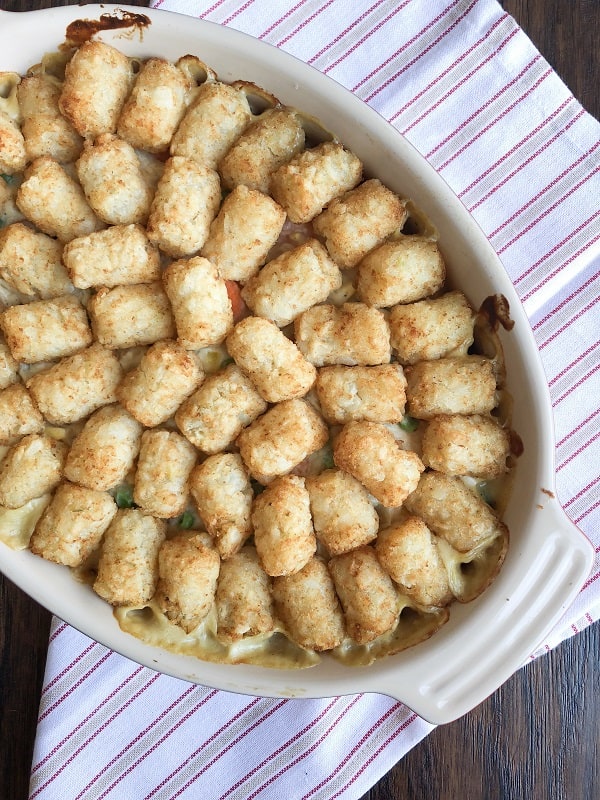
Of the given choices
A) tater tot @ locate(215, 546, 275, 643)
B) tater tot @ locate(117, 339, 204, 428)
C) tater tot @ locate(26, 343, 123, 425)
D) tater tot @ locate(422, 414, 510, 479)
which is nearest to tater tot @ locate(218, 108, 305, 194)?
tater tot @ locate(117, 339, 204, 428)

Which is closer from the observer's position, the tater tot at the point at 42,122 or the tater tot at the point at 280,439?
the tater tot at the point at 280,439

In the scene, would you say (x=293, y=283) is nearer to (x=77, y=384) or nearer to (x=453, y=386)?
(x=453, y=386)

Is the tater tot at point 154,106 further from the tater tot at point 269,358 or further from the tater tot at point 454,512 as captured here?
the tater tot at point 454,512

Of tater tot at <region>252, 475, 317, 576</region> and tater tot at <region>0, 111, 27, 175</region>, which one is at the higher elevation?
tater tot at <region>0, 111, 27, 175</region>

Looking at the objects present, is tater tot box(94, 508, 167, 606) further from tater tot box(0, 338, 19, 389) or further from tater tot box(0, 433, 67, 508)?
tater tot box(0, 338, 19, 389)

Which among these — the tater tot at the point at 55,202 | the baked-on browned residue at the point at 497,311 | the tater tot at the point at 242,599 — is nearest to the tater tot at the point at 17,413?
the tater tot at the point at 55,202

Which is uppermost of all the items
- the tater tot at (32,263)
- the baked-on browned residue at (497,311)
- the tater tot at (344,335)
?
the baked-on browned residue at (497,311)

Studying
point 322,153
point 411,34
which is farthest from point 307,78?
point 411,34
